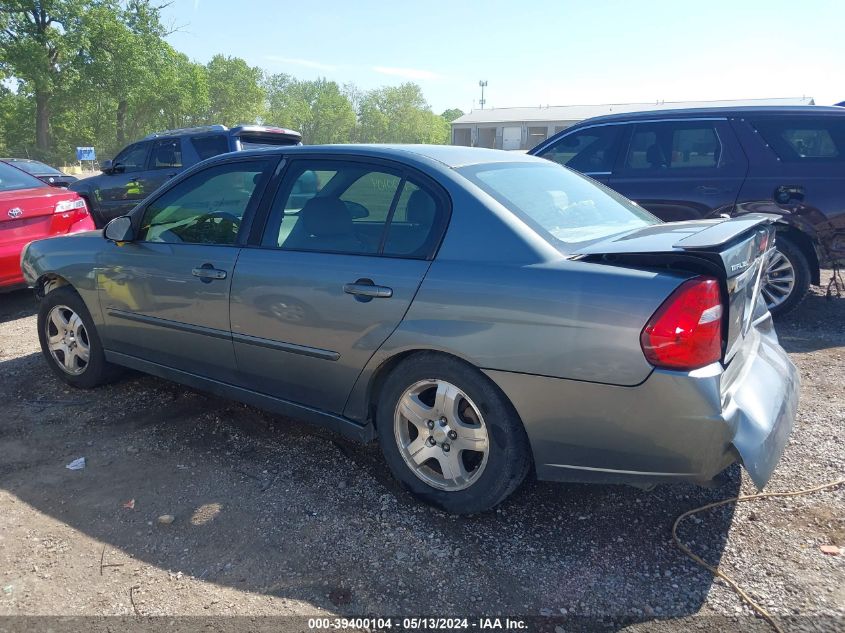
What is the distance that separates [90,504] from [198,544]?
70 centimetres

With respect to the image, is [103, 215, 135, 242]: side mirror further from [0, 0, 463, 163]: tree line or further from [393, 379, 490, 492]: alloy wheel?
[0, 0, 463, 163]: tree line

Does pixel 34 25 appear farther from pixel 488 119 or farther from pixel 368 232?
pixel 368 232

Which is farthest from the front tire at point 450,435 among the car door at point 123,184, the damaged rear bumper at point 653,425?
the car door at point 123,184

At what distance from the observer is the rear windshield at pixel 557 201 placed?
2793 mm

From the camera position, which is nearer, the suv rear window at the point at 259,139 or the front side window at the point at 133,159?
the suv rear window at the point at 259,139

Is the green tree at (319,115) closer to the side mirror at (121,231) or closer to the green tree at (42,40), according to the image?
the green tree at (42,40)

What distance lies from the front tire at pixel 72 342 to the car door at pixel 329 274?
146 cm

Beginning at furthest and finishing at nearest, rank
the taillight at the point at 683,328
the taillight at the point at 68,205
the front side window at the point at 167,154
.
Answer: the front side window at the point at 167,154 < the taillight at the point at 68,205 < the taillight at the point at 683,328

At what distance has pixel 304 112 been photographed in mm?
83125

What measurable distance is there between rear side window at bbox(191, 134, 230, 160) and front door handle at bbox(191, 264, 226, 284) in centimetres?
645

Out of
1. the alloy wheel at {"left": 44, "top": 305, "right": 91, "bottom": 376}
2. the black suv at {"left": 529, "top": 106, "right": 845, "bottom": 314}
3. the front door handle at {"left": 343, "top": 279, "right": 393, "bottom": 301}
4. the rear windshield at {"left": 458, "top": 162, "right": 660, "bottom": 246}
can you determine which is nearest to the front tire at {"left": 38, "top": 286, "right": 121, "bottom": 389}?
the alloy wheel at {"left": 44, "top": 305, "right": 91, "bottom": 376}

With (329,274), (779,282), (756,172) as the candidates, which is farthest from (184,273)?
(779,282)

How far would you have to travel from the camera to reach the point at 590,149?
652cm

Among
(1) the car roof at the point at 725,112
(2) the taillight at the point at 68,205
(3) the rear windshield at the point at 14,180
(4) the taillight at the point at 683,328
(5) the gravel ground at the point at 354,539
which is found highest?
(1) the car roof at the point at 725,112
